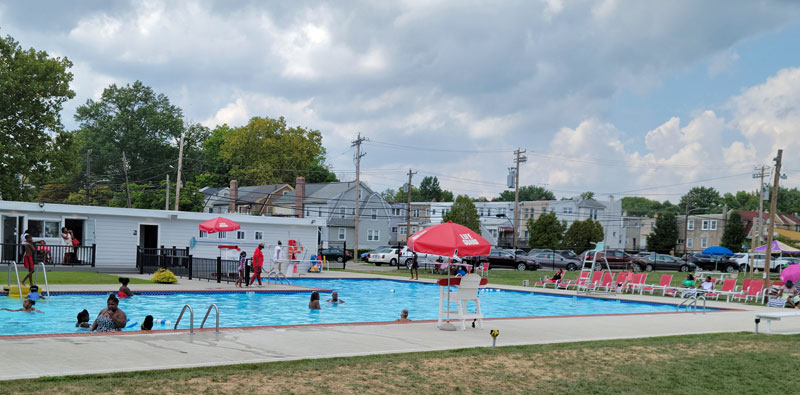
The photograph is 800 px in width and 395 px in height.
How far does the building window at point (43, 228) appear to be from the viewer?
3048 centimetres

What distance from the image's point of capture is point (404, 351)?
32.9 feet

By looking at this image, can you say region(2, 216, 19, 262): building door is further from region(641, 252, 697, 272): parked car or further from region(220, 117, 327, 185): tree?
region(220, 117, 327, 185): tree

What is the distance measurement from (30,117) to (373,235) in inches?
1574

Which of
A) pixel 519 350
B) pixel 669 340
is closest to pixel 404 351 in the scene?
pixel 519 350

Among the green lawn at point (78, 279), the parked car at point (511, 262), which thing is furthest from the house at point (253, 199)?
the green lawn at point (78, 279)

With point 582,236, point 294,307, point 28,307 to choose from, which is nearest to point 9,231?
point 28,307

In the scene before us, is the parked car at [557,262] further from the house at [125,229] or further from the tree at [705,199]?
the tree at [705,199]

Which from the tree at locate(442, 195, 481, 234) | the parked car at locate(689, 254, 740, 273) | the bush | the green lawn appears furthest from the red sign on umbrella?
the tree at locate(442, 195, 481, 234)

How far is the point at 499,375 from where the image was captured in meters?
8.43

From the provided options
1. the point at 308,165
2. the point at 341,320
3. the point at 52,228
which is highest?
the point at 308,165

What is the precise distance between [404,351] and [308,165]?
7819cm

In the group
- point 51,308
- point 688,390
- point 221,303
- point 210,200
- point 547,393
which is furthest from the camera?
point 210,200

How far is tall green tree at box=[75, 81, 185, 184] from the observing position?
83.8m

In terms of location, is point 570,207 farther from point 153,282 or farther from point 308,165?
point 153,282
